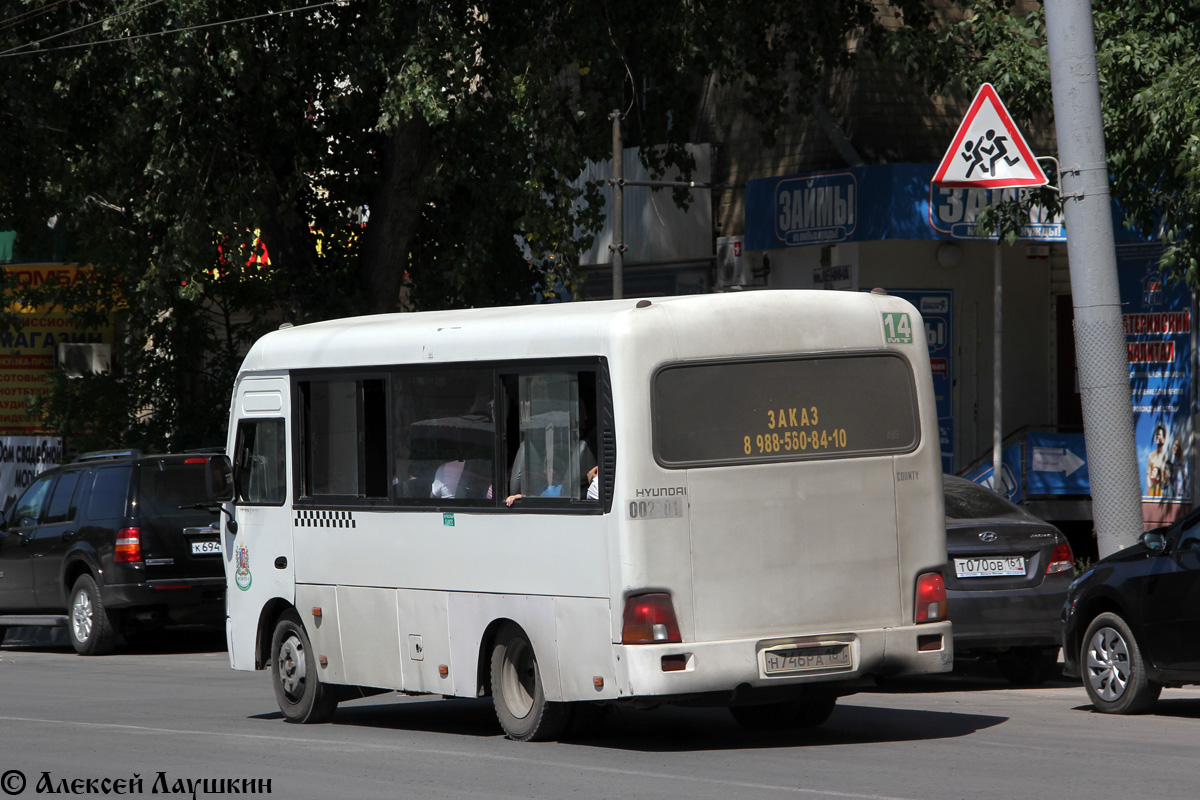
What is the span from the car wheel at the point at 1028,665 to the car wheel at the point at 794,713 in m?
2.93

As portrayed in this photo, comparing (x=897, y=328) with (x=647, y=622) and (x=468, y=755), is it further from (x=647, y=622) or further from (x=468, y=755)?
(x=468, y=755)

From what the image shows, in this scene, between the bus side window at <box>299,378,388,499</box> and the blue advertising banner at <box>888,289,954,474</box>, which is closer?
the bus side window at <box>299,378,388,499</box>

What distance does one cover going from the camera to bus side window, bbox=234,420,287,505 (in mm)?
11570

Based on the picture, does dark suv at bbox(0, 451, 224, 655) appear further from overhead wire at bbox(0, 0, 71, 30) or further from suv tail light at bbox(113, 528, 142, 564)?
overhead wire at bbox(0, 0, 71, 30)

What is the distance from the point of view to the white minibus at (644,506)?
9.12m

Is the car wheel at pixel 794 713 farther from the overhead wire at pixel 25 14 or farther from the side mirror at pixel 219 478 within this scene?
the overhead wire at pixel 25 14

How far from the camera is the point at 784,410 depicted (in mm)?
9508

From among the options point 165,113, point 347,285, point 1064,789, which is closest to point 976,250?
point 347,285

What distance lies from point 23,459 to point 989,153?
19.9 m

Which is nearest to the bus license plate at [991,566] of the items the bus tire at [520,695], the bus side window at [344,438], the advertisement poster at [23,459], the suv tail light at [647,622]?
the bus tire at [520,695]

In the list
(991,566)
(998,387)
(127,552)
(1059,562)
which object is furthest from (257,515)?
(998,387)

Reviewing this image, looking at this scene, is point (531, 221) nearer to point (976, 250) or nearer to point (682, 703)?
point (976, 250)

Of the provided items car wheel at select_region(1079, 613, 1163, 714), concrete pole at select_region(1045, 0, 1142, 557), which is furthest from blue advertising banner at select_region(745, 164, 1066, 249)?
car wheel at select_region(1079, 613, 1163, 714)

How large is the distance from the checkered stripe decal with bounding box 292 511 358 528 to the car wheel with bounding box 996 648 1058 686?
16.3 ft
